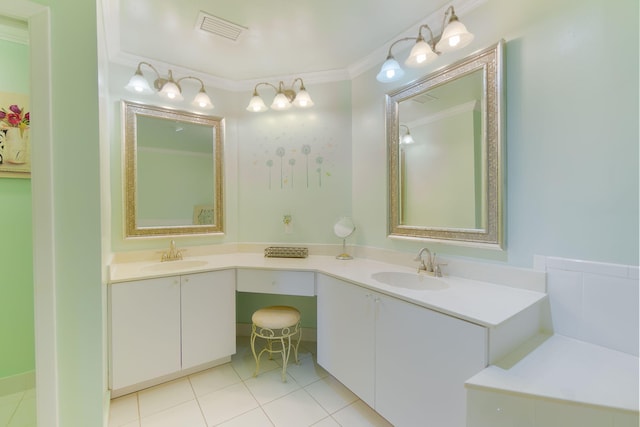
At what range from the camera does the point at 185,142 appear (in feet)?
7.63

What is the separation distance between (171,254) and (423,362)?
202cm

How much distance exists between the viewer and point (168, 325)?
181 centimetres

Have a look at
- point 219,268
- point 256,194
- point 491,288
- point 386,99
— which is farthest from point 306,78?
point 491,288

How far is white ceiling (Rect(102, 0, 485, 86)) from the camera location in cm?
159

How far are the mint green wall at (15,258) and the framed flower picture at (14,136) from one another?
0.13ft

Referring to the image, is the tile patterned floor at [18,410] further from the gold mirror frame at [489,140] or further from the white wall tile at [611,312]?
the white wall tile at [611,312]

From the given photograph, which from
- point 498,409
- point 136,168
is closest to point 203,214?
point 136,168

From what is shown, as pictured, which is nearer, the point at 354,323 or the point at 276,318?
the point at 354,323

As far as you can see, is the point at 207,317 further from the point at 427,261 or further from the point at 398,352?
the point at 427,261

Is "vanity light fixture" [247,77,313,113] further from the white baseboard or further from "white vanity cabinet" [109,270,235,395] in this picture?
the white baseboard

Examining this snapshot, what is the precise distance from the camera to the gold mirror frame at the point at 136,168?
2074 millimetres

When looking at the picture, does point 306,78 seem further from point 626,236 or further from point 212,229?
point 626,236

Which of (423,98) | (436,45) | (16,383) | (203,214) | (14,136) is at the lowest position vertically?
(16,383)

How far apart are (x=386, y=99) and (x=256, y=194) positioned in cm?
142
